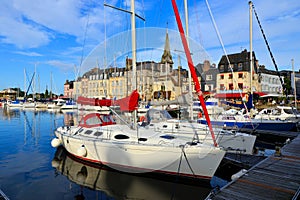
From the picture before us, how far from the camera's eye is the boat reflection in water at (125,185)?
871 cm

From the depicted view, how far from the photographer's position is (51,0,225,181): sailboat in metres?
8.92

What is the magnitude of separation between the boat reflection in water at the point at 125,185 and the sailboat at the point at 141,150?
415mm

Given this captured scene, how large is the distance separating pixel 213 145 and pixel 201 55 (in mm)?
4043

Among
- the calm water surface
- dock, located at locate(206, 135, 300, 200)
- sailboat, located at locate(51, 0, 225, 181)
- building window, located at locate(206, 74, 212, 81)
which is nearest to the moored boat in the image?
sailboat, located at locate(51, 0, 225, 181)

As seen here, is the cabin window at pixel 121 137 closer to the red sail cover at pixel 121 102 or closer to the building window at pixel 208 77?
the red sail cover at pixel 121 102

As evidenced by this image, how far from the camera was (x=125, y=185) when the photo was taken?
9562 mm

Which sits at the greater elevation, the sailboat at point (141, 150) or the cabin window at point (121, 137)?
the cabin window at point (121, 137)

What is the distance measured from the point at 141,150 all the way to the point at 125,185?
1.74 metres

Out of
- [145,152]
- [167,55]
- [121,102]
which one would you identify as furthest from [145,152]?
[167,55]

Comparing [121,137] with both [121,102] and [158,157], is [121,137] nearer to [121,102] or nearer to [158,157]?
[121,102]

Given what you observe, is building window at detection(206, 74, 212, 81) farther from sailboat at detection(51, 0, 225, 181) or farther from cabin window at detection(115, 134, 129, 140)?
cabin window at detection(115, 134, 129, 140)

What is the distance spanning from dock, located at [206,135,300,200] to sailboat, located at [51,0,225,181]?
5.30ft

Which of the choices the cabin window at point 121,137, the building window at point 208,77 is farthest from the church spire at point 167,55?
the cabin window at point 121,137

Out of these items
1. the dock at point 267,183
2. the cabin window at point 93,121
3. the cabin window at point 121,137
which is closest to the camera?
the dock at point 267,183
